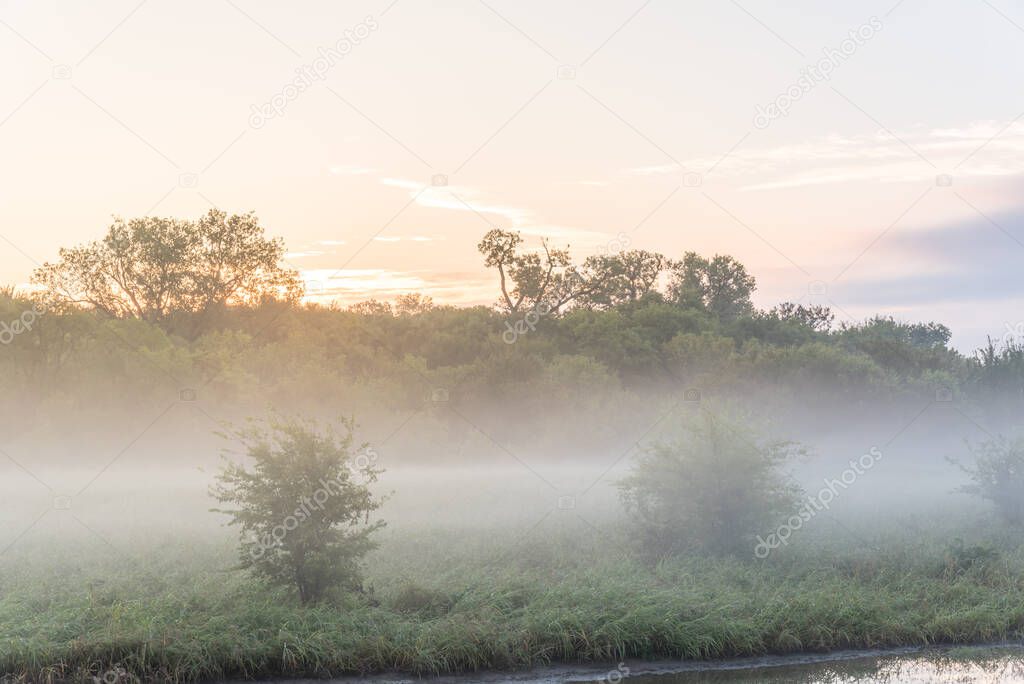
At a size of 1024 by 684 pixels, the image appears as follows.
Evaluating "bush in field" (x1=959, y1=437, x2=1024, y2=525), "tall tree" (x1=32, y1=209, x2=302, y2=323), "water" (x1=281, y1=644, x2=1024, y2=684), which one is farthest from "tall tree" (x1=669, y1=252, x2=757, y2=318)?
"water" (x1=281, y1=644, x2=1024, y2=684)

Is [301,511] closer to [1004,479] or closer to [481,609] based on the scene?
[481,609]

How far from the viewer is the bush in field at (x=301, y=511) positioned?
56.7 feet

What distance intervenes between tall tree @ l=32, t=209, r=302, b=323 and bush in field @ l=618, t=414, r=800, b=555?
152ft

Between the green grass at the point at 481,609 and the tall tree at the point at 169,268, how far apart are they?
42730mm

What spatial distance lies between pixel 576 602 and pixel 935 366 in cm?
5981

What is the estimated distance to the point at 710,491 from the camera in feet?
74.9

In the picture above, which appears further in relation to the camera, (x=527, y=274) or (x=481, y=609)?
(x=527, y=274)

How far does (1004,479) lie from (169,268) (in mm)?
49728

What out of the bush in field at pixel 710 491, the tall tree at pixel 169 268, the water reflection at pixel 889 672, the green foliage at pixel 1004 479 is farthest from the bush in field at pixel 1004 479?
the tall tree at pixel 169 268

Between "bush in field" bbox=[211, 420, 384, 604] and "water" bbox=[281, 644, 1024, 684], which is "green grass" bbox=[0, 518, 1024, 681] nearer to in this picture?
"water" bbox=[281, 644, 1024, 684]

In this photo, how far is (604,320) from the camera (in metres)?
69.1

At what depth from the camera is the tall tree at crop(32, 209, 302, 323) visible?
205ft

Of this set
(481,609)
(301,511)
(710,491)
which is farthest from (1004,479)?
(301,511)

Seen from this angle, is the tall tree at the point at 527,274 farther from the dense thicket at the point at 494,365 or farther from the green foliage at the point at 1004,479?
the green foliage at the point at 1004,479
